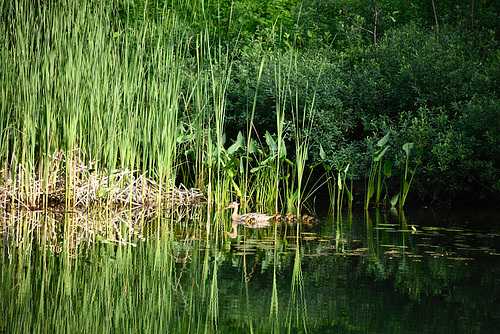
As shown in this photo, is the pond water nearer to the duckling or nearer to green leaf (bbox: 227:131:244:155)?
the duckling

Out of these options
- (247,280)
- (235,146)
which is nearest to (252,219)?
(235,146)

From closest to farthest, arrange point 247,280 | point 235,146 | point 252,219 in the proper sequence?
1. point 247,280
2. point 252,219
3. point 235,146

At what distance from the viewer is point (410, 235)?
5246 millimetres

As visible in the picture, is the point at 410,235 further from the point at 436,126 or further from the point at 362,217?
the point at 436,126

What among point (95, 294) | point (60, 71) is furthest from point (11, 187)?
point (95, 294)

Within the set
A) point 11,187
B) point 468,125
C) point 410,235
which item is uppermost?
point 468,125

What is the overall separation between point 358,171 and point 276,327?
589 centimetres

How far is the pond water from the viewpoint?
8.87ft

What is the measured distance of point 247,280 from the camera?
3482mm

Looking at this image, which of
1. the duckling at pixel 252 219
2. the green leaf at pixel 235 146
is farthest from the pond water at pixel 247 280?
the green leaf at pixel 235 146

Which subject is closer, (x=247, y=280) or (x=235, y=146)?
(x=247, y=280)

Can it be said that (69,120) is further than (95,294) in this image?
Yes

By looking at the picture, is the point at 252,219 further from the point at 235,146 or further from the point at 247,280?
the point at 247,280

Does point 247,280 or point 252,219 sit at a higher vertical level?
point 252,219
